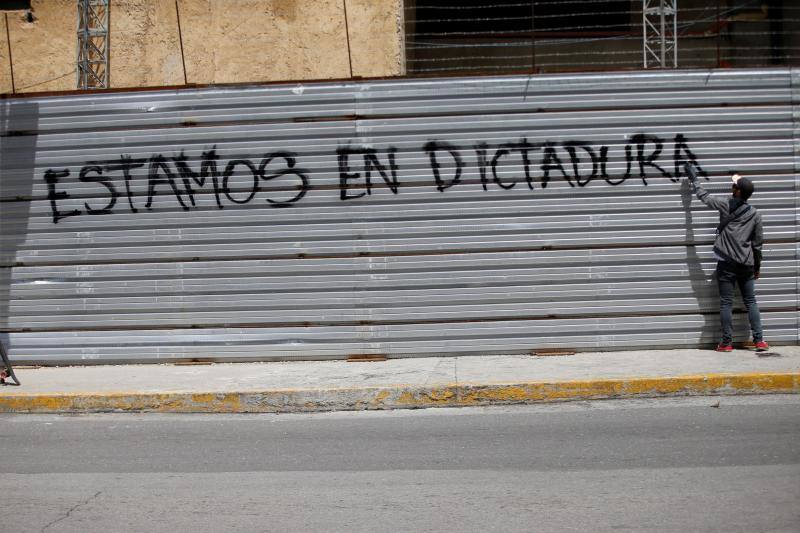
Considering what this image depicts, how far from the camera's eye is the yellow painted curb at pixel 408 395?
7863mm

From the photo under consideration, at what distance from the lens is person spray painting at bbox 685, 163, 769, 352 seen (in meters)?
8.87

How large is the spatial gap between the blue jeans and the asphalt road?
5.09 ft

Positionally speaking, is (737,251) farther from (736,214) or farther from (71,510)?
(71,510)

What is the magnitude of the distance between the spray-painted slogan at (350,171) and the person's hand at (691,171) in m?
0.06

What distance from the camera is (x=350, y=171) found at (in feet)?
31.1

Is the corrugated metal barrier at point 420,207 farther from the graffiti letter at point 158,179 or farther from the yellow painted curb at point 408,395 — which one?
the yellow painted curb at point 408,395

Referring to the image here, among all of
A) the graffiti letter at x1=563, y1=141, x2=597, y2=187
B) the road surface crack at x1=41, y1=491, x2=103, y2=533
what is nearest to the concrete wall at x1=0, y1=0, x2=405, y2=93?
the graffiti letter at x1=563, y1=141, x2=597, y2=187

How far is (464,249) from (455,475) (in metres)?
4.02

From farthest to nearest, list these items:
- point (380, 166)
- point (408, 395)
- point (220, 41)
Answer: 1. point (220, 41)
2. point (380, 166)
3. point (408, 395)

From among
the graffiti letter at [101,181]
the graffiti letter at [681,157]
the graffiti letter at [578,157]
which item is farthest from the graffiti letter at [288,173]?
the graffiti letter at [681,157]

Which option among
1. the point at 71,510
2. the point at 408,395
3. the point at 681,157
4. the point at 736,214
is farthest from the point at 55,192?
the point at 736,214

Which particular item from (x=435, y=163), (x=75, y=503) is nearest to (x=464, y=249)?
(x=435, y=163)

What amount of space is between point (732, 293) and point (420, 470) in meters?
4.69

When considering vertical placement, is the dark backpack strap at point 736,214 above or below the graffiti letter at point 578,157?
below
